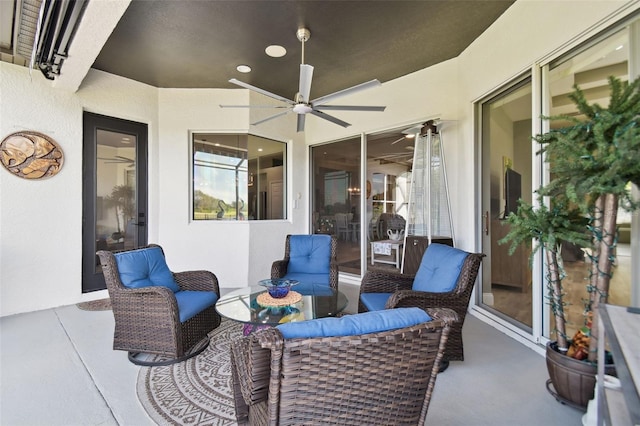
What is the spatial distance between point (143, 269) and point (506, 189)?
3678mm

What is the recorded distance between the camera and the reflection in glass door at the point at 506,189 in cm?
293

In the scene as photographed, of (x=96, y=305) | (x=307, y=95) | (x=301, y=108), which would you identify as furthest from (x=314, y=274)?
(x=96, y=305)

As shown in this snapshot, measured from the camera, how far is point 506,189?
3.24m

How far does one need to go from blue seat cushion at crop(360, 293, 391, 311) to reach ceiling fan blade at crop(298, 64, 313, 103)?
6.17ft

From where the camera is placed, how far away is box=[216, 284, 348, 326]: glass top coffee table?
6.88 ft

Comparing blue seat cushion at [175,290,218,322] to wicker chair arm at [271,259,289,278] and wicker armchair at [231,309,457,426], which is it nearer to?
wicker chair arm at [271,259,289,278]

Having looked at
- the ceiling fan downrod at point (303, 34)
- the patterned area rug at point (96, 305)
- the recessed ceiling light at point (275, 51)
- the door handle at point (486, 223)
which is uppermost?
the recessed ceiling light at point (275, 51)

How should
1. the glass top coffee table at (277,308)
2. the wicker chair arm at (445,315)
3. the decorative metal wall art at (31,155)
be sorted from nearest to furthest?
the wicker chair arm at (445,315)
the glass top coffee table at (277,308)
the decorative metal wall art at (31,155)

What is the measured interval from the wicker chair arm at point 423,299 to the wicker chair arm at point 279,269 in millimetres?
1588

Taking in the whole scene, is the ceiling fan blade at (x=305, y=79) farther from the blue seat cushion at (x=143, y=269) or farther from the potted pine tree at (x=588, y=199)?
the blue seat cushion at (x=143, y=269)

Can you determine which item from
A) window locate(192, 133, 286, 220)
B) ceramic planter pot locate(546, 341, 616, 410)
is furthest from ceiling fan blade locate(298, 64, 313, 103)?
ceramic planter pot locate(546, 341, 616, 410)

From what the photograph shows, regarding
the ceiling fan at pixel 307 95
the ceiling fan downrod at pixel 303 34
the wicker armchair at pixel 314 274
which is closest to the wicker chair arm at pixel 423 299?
the wicker armchair at pixel 314 274

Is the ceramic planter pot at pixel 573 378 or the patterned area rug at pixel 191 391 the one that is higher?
the ceramic planter pot at pixel 573 378

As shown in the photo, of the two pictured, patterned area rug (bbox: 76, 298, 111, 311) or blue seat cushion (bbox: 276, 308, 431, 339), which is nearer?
blue seat cushion (bbox: 276, 308, 431, 339)
